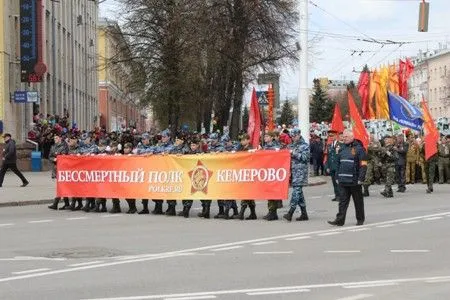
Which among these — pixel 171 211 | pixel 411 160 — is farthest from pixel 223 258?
pixel 411 160

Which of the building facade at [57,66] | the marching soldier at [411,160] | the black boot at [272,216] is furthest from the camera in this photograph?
the building facade at [57,66]

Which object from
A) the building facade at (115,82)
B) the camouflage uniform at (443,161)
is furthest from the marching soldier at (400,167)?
the building facade at (115,82)

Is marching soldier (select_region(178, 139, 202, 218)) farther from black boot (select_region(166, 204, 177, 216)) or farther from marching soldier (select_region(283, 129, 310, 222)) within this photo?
marching soldier (select_region(283, 129, 310, 222))

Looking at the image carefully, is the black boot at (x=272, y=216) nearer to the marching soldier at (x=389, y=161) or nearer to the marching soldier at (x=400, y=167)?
the marching soldier at (x=389, y=161)

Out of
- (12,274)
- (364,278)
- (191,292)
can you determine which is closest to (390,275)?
(364,278)

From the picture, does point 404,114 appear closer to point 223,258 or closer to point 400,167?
point 400,167

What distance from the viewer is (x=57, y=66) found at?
55438mm

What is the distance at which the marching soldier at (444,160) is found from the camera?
28844mm

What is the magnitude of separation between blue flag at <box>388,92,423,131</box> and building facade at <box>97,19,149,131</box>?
18.7m

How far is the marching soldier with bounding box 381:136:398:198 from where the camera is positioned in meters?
22.6

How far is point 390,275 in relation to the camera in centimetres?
940

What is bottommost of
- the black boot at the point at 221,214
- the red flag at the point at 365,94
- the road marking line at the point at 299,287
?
the road marking line at the point at 299,287

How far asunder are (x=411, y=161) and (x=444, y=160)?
124cm

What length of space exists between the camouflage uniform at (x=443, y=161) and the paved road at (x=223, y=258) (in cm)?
1185
